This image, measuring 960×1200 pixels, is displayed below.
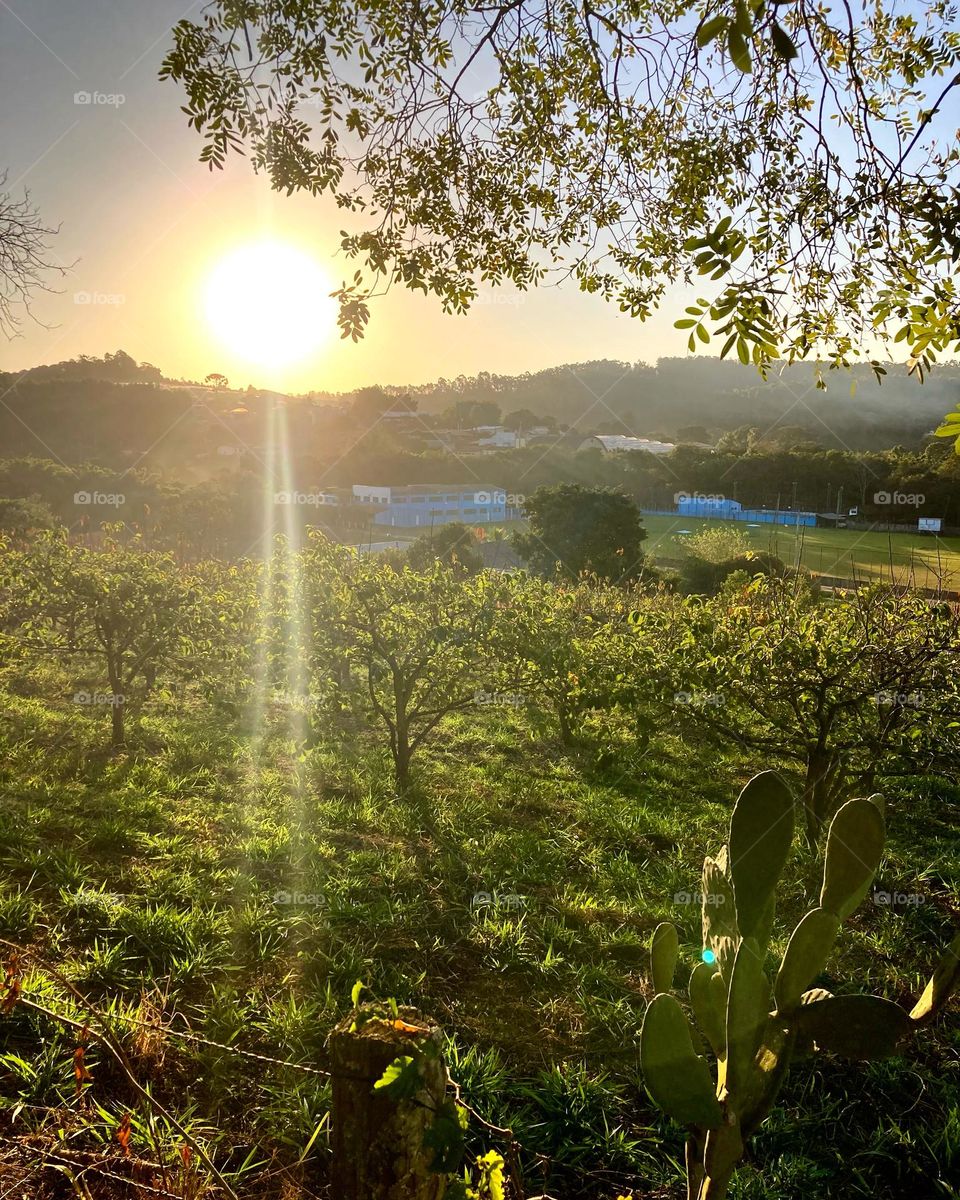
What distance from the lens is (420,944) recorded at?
3.70m

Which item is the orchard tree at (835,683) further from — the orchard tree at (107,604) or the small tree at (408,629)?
the orchard tree at (107,604)

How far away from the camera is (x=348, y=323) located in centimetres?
298

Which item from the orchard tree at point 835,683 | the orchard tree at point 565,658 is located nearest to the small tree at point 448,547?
the orchard tree at point 565,658

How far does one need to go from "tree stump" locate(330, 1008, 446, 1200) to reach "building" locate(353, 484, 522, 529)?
1211 inches

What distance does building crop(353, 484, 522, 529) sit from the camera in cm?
3266

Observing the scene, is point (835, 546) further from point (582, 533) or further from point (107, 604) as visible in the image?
point (107, 604)

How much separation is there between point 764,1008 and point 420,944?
2756 mm

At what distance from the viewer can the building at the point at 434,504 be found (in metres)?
32.7

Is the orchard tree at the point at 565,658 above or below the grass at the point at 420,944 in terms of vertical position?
above

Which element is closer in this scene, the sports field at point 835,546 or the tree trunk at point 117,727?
the tree trunk at point 117,727

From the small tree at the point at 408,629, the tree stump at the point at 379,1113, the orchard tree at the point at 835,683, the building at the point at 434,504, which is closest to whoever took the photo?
the tree stump at the point at 379,1113

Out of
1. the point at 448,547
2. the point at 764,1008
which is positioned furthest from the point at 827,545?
the point at 764,1008

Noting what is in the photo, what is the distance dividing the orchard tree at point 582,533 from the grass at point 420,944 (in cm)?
1281

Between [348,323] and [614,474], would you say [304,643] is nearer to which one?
[348,323]
